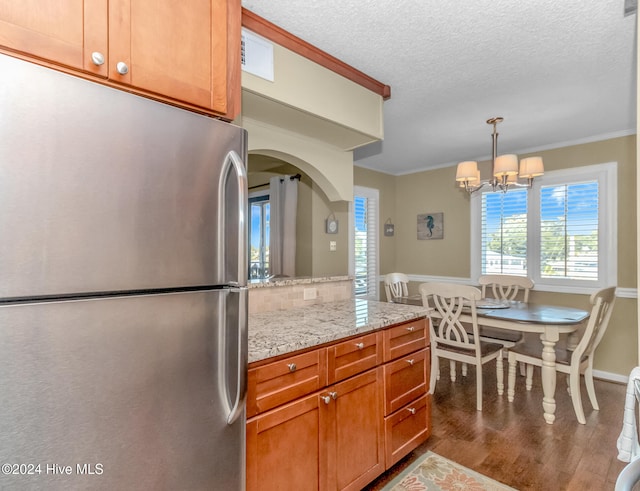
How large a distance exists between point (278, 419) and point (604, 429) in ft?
8.52

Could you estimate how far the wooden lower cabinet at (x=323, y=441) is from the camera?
1.32m

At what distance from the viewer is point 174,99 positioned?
1.11 metres

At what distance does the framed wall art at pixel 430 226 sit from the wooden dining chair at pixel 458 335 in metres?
2.00

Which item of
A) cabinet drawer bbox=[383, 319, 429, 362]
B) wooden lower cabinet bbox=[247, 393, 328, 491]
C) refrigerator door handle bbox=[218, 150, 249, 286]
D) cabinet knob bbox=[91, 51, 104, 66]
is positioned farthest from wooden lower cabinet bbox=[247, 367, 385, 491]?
cabinet knob bbox=[91, 51, 104, 66]

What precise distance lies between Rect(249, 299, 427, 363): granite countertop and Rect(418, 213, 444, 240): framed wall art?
9.39ft

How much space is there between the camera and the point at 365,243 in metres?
4.89

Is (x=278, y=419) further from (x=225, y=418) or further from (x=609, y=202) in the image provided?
(x=609, y=202)

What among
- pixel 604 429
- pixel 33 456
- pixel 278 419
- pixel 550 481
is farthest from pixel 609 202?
pixel 33 456

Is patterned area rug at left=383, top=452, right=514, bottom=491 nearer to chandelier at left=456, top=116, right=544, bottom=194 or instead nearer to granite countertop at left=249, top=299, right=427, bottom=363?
granite countertop at left=249, top=299, right=427, bottom=363

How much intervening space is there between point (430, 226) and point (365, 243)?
1020 millimetres

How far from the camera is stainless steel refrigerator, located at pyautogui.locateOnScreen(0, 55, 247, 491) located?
765mm

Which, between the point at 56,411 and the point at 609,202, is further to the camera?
the point at 609,202

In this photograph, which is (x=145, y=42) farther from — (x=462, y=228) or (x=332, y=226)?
(x=462, y=228)

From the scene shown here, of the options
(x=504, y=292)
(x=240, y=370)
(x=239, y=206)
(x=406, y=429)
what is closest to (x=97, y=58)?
(x=239, y=206)
